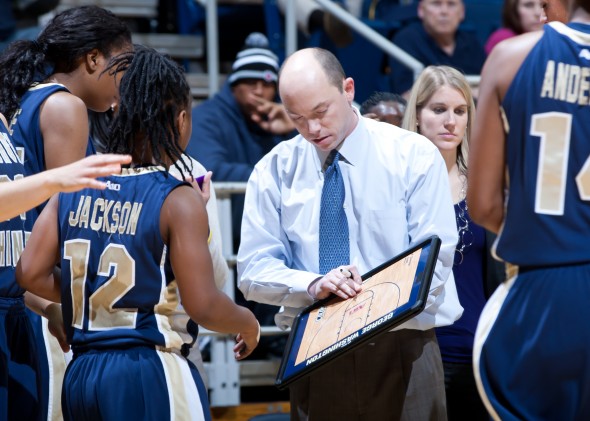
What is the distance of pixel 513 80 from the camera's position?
2281 mm

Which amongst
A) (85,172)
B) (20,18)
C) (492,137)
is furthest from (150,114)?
(20,18)

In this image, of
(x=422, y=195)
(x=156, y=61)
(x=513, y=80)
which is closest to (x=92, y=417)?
(x=156, y=61)

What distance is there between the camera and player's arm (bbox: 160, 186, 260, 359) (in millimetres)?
2607

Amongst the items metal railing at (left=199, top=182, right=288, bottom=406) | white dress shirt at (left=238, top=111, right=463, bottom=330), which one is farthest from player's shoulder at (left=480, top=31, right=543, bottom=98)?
metal railing at (left=199, top=182, right=288, bottom=406)

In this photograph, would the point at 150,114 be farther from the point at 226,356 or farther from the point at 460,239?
the point at 226,356

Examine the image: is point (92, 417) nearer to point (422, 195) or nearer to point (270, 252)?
point (270, 252)

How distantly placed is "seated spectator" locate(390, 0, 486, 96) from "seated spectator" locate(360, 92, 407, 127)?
2.31m

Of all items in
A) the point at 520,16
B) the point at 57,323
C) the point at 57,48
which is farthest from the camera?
the point at 520,16

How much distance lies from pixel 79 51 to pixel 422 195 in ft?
4.32

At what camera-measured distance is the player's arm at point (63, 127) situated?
11.0 feet

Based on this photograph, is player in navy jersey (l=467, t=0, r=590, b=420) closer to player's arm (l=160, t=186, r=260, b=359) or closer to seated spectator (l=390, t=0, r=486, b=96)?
player's arm (l=160, t=186, r=260, b=359)

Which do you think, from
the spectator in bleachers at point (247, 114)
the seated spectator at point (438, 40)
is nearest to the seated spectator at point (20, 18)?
the spectator in bleachers at point (247, 114)

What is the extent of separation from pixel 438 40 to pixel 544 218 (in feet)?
15.8

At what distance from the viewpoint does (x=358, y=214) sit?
3.17 m
